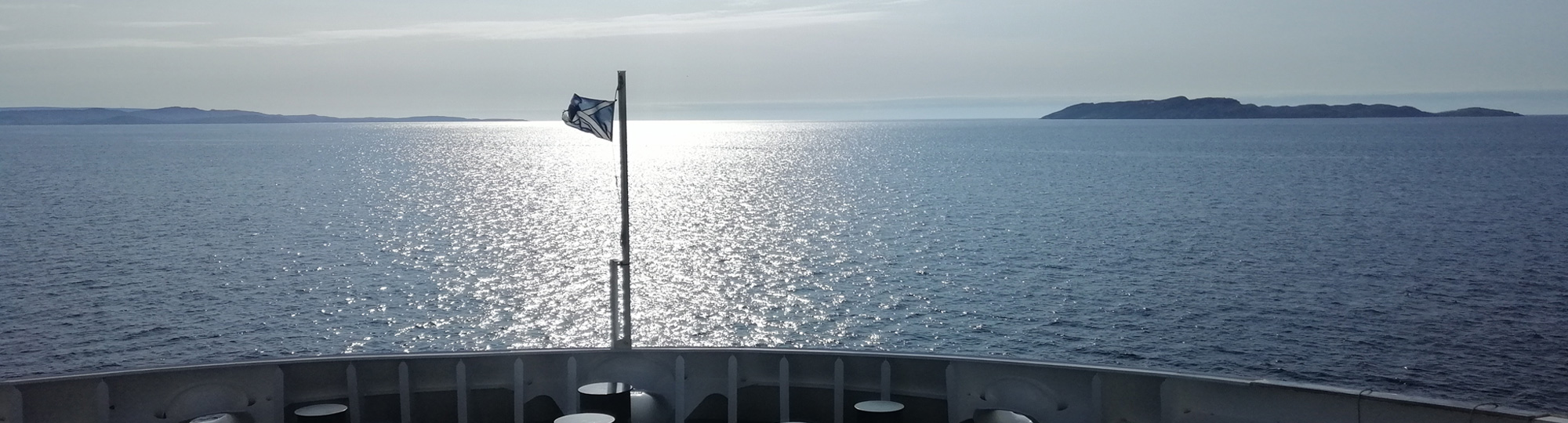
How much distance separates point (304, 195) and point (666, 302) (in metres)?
71.1

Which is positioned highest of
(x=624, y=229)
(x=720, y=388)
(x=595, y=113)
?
(x=595, y=113)

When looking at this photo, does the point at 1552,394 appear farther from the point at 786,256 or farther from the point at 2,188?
the point at 2,188

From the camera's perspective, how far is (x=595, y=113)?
47.0 feet

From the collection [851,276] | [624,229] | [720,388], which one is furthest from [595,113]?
[851,276]

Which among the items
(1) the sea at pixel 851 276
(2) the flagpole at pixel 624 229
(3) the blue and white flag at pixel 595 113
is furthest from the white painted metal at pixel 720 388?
(1) the sea at pixel 851 276

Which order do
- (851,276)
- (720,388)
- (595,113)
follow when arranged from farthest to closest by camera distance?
(851,276) < (595,113) < (720,388)

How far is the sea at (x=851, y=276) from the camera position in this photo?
124ft

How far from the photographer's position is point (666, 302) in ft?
155

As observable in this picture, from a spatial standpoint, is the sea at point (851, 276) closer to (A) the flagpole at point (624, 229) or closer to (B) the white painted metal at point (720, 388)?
(A) the flagpole at point (624, 229)

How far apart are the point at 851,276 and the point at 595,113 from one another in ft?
131

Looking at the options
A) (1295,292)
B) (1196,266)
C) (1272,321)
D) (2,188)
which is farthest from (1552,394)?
(2,188)

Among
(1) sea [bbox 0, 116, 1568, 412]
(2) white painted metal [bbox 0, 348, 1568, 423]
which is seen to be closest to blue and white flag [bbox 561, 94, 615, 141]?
(2) white painted metal [bbox 0, 348, 1568, 423]

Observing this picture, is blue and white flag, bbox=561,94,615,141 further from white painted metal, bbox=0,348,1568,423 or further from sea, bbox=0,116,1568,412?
sea, bbox=0,116,1568,412

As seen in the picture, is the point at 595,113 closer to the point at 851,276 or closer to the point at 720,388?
the point at 720,388
